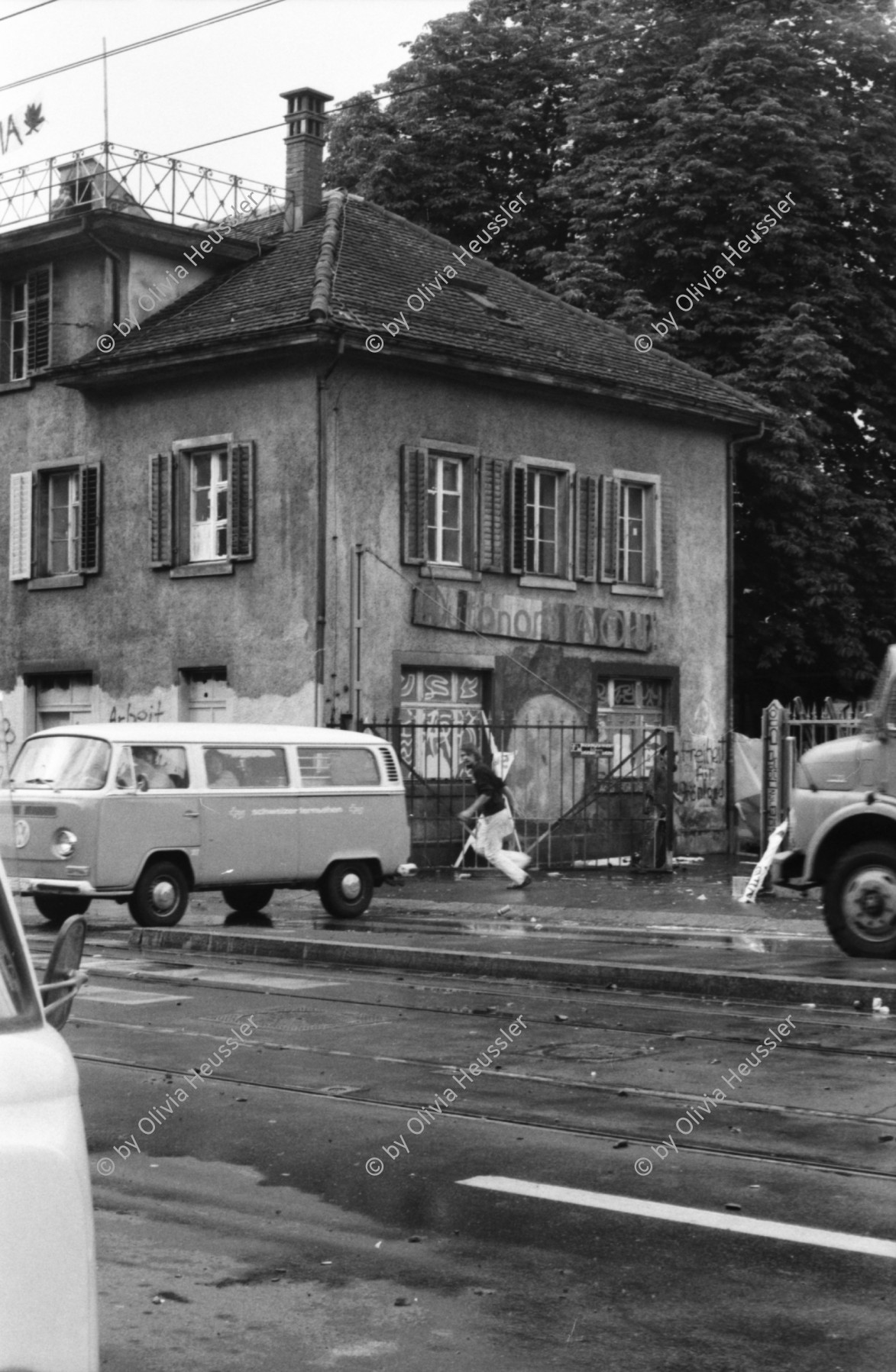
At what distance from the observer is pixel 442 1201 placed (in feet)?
21.8

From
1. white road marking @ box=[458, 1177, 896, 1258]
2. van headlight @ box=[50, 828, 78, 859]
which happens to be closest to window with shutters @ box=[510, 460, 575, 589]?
van headlight @ box=[50, 828, 78, 859]

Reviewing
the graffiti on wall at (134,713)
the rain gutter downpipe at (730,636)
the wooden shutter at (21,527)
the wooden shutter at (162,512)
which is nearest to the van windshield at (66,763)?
the graffiti on wall at (134,713)

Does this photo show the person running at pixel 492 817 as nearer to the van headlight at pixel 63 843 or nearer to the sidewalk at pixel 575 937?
the sidewalk at pixel 575 937

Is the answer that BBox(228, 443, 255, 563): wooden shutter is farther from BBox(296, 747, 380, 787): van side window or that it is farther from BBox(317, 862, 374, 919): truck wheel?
BBox(317, 862, 374, 919): truck wheel

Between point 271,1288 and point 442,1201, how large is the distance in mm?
1175

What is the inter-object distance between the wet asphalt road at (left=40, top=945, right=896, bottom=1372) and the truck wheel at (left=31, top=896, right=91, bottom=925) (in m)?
7.04

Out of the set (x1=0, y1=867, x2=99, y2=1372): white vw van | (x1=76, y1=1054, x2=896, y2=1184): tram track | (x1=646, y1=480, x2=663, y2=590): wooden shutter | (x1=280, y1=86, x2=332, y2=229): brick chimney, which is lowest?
(x1=76, y1=1054, x2=896, y2=1184): tram track

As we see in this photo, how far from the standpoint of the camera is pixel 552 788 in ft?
93.9

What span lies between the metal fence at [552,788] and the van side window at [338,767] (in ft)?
17.6

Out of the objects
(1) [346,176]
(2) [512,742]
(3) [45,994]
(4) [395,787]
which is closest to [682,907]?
(4) [395,787]

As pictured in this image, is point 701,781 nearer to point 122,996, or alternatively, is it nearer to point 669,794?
point 669,794

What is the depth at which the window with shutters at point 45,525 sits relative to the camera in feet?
97.3

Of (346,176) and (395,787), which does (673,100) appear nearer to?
(346,176)

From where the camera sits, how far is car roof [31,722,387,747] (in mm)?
18547
